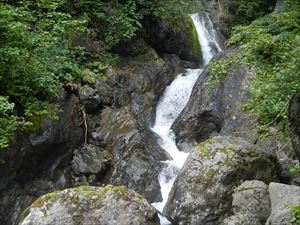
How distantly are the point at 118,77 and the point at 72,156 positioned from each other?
4.02m

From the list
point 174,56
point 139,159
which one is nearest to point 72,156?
point 139,159

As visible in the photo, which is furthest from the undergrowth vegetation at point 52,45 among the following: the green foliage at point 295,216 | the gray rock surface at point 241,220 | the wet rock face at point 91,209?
the green foliage at point 295,216

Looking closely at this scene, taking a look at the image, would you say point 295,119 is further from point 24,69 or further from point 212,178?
point 24,69

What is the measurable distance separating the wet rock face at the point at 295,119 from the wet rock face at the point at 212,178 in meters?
2.35

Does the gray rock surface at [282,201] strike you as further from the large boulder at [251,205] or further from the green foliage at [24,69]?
the green foliage at [24,69]

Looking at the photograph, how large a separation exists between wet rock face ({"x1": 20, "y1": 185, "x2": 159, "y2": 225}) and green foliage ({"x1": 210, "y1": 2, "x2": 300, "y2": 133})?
2735 mm

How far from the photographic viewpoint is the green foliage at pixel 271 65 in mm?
6441

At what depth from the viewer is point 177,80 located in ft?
51.1

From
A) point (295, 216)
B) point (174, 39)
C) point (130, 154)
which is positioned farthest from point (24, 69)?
point (174, 39)

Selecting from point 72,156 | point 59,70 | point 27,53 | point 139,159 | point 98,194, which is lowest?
point 139,159

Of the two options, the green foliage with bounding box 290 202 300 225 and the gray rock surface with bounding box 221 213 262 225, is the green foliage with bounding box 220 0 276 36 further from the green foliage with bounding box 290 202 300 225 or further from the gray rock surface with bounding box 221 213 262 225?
the green foliage with bounding box 290 202 300 225

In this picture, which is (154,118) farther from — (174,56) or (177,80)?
(174,56)

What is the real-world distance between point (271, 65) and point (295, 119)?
131 inches

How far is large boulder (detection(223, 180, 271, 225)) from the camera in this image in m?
7.31
